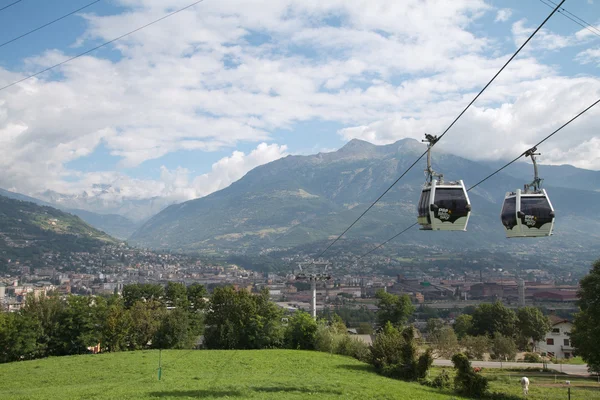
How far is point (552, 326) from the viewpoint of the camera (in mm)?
73000

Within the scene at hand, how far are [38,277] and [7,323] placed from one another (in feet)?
572

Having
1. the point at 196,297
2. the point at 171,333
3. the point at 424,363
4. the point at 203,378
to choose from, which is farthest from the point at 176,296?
the point at 424,363

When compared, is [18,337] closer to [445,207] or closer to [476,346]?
[445,207]

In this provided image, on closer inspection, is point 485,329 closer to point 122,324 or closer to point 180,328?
point 180,328

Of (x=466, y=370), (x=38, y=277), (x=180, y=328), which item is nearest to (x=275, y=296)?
(x=38, y=277)

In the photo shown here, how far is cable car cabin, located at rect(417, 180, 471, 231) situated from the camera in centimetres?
1831

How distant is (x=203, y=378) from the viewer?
28031mm

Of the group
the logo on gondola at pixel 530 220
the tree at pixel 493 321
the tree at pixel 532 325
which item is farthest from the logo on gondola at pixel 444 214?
the tree at pixel 532 325

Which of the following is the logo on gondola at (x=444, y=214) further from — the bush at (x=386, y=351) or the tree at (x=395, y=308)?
the tree at (x=395, y=308)

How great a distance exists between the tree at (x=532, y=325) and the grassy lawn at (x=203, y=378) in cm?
4114

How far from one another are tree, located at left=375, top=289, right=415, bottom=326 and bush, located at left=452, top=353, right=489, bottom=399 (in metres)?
43.8

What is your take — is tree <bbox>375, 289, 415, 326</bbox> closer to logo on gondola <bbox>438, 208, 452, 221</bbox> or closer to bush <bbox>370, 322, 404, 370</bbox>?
bush <bbox>370, 322, 404, 370</bbox>

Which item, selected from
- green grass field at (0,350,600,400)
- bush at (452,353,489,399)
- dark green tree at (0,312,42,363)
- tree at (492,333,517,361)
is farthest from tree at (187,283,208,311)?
bush at (452,353,489,399)

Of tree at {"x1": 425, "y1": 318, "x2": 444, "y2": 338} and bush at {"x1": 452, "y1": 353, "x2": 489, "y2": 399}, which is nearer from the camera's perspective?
bush at {"x1": 452, "y1": 353, "x2": 489, "y2": 399}
